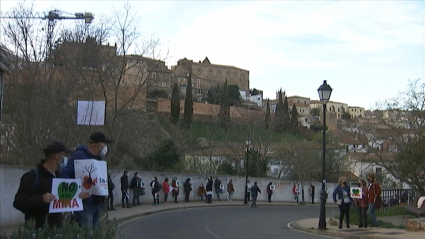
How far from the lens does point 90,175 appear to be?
7.76 meters

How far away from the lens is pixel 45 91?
905 inches

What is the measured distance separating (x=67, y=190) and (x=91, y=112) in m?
11.1

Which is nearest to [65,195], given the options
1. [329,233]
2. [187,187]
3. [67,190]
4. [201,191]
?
[67,190]

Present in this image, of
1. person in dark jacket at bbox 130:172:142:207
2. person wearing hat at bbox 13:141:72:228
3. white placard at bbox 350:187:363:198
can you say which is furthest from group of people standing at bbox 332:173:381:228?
person wearing hat at bbox 13:141:72:228

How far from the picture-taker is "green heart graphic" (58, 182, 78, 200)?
666 cm

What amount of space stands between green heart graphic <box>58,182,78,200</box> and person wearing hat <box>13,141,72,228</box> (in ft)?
0.50

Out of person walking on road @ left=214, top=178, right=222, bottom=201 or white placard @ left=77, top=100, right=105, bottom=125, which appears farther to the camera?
person walking on road @ left=214, top=178, right=222, bottom=201

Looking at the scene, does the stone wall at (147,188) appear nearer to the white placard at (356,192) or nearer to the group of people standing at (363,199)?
the group of people standing at (363,199)

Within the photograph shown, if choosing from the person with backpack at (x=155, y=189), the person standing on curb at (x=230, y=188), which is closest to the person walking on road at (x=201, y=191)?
the person standing on curb at (x=230, y=188)

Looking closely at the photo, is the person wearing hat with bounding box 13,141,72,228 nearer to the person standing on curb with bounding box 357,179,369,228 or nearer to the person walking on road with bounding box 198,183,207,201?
the person standing on curb with bounding box 357,179,369,228

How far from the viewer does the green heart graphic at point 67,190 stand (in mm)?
6656

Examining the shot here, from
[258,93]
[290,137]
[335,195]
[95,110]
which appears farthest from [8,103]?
[258,93]

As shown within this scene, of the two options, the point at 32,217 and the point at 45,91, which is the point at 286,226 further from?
the point at 32,217

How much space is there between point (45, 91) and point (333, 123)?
145577 millimetres
